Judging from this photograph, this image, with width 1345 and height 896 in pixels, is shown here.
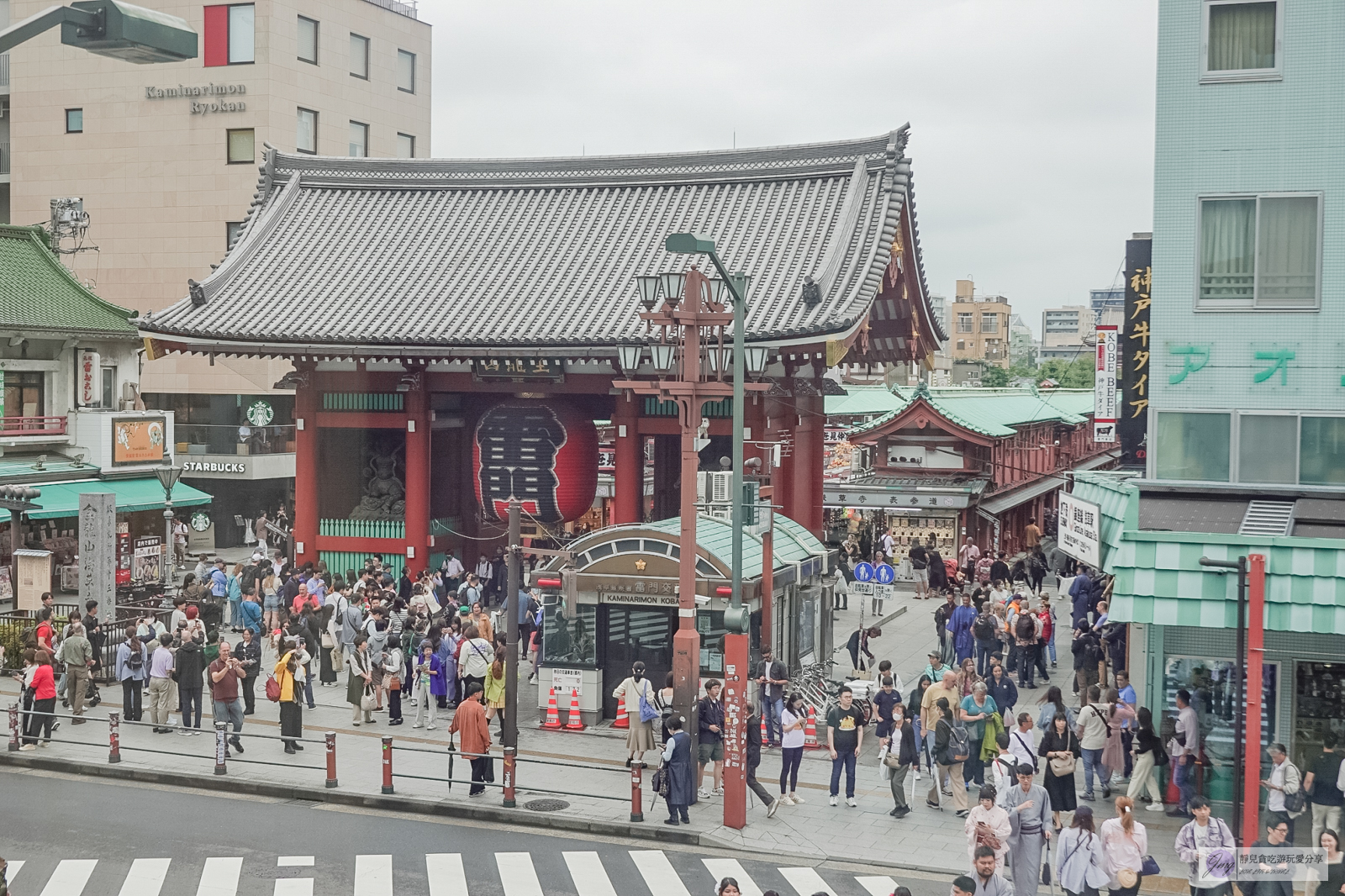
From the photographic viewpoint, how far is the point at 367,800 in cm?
1831

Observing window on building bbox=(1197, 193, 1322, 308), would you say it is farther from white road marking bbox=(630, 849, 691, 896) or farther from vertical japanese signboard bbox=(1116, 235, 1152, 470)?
white road marking bbox=(630, 849, 691, 896)

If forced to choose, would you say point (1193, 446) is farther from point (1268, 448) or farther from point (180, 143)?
point (180, 143)

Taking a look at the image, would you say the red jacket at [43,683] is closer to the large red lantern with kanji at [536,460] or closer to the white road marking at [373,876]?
the white road marking at [373,876]

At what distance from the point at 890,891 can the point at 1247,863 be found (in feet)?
12.3

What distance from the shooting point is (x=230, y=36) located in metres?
53.4

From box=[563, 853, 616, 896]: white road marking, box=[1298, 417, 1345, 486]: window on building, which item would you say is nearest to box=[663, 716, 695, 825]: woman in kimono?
box=[563, 853, 616, 896]: white road marking

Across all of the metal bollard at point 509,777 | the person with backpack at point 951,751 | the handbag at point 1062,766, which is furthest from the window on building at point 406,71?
the handbag at point 1062,766

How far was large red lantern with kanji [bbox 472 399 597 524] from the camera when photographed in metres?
30.1

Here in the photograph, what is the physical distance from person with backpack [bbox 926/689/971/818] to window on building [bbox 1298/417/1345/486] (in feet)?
18.6

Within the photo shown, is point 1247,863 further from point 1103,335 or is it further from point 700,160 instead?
point 700,160

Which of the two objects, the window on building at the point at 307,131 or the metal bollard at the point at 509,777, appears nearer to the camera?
the metal bollard at the point at 509,777

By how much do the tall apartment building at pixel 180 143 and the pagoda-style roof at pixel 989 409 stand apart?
962 inches

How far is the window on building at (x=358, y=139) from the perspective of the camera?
58344mm

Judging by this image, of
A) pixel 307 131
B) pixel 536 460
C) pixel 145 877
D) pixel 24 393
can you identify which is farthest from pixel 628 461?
pixel 307 131
